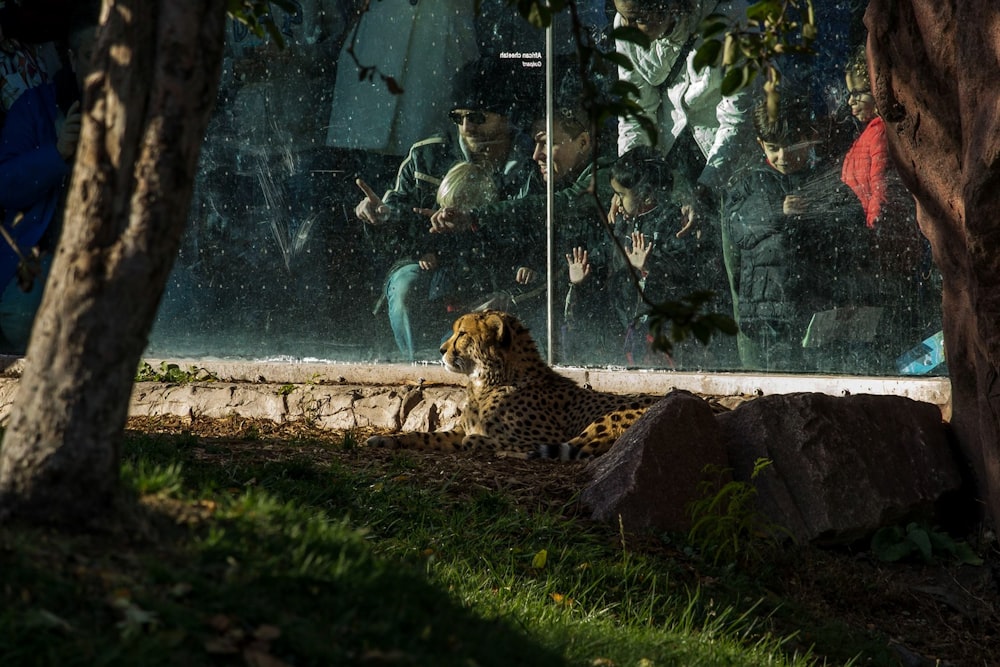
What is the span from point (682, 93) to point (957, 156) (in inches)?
103

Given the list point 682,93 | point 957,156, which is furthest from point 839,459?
point 682,93

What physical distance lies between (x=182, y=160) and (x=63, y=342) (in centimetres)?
59

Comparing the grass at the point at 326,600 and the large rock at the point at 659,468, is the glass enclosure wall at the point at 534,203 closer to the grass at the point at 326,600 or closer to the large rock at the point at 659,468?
the large rock at the point at 659,468

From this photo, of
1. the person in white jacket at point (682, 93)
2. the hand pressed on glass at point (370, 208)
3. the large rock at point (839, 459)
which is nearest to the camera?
the large rock at point (839, 459)

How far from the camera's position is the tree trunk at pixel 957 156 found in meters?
5.95

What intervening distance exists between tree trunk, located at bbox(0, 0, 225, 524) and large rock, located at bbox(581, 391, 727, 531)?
→ 359cm

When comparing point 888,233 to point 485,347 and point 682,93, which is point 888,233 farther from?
point 485,347

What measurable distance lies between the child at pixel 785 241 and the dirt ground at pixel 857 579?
2.08m

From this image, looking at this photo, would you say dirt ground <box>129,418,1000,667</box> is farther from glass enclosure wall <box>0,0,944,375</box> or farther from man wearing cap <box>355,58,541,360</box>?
man wearing cap <box>355,58,541,360</box>

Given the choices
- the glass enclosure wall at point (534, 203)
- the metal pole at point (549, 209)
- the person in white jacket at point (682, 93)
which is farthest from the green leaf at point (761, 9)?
the metal pole at point (549, 209)

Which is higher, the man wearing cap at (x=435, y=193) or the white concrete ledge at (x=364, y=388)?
the man wearing cap at (x=435, y=193)

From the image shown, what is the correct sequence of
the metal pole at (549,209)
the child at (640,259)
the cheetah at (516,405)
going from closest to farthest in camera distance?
the cheetah at (516,405) → the child at (640,259) → the metal pole at (549,209)

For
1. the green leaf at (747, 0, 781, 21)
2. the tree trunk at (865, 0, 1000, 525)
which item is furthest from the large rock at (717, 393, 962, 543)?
the green leaf at (747, 0, 781, 21)

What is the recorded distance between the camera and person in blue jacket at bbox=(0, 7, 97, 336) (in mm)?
10867
